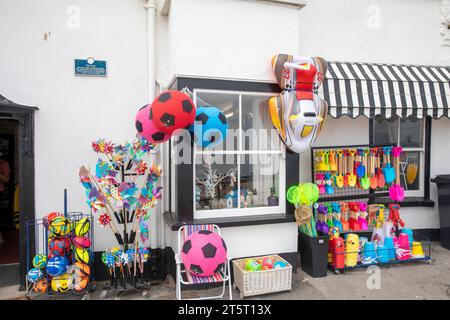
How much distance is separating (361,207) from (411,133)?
1971 mm

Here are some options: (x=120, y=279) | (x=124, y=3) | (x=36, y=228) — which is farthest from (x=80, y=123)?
(x=120, y=279)

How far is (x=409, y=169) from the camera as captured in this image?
583 cm

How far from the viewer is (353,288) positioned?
13.1 feet

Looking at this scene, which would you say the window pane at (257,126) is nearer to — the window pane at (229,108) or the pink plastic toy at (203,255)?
the window pane at (229,108)

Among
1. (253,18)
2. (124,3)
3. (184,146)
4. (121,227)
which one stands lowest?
(121,227)

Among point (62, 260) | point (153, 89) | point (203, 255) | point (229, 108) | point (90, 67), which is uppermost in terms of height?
point (90, 67)

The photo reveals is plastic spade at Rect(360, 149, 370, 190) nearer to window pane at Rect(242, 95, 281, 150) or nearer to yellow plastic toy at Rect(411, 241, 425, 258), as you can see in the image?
yellow plastic toy at Rect(411, 241, 425, 258)

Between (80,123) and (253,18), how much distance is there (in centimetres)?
268

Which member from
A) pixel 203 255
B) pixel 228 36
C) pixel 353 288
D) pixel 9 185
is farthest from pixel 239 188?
pixel 9 185

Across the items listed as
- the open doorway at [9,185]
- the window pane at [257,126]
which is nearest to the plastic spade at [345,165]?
the window pane at [257,126]

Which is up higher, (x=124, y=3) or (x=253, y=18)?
(x=124, y=3)

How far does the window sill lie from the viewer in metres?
3.98

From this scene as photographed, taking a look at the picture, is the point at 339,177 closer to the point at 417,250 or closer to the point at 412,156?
the point at 417,250

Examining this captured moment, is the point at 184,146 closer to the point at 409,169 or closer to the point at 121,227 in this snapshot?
the point at 121,227
